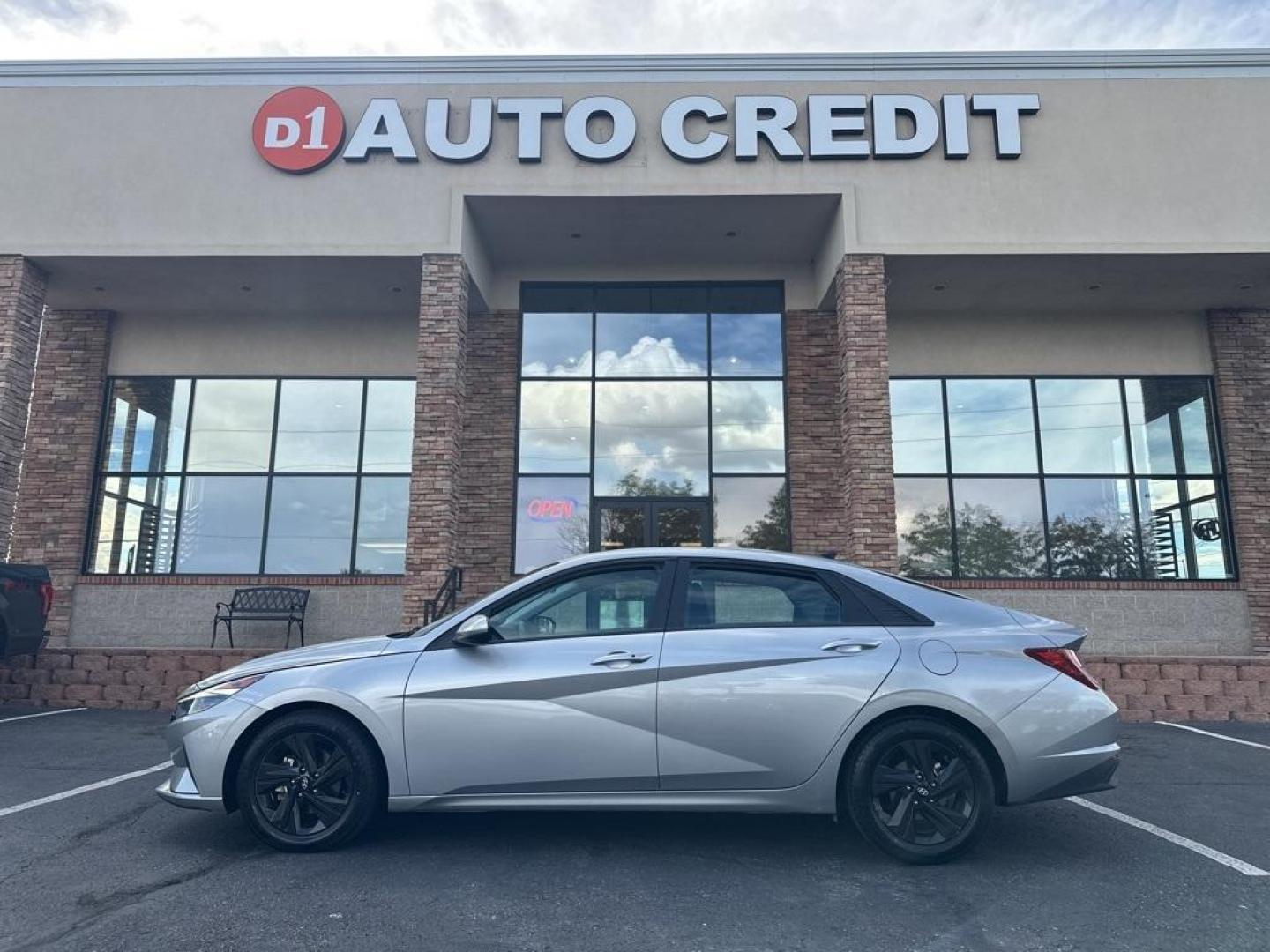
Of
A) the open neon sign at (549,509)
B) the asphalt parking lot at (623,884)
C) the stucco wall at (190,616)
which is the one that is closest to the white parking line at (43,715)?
the stucco wall at (190,616)

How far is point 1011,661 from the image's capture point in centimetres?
413

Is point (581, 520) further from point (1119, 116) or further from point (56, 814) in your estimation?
point (1119, 116)

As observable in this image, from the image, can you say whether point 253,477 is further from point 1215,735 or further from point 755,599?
point 1215,735

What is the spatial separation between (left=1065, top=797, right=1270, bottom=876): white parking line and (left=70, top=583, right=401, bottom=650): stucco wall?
972 cm

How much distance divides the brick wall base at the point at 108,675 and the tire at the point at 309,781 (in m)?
5.98

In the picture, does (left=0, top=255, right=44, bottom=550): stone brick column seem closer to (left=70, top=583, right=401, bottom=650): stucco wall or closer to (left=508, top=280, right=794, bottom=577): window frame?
(left=70, top=583, right=401, bottom=650): stucco wall

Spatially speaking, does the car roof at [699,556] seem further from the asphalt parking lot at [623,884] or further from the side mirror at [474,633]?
the asphalt parking lot at [623,884]

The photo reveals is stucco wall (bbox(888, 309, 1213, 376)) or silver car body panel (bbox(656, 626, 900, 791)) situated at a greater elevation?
stucco wall (bbox(888, 309, 1213, 376))

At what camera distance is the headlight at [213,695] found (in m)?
4.26

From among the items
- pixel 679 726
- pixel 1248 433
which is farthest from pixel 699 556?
pixel 1248 433

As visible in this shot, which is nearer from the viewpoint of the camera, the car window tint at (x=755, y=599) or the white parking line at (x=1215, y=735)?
the car window tint at (x=755, y=599)

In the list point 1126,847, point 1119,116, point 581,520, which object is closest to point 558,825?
point 1126,847

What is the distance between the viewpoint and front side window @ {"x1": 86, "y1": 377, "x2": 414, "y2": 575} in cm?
1316

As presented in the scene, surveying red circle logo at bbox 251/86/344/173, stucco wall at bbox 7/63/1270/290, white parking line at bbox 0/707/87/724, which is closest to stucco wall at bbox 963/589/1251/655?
stucco wall at bbox 7/63/1270/290
